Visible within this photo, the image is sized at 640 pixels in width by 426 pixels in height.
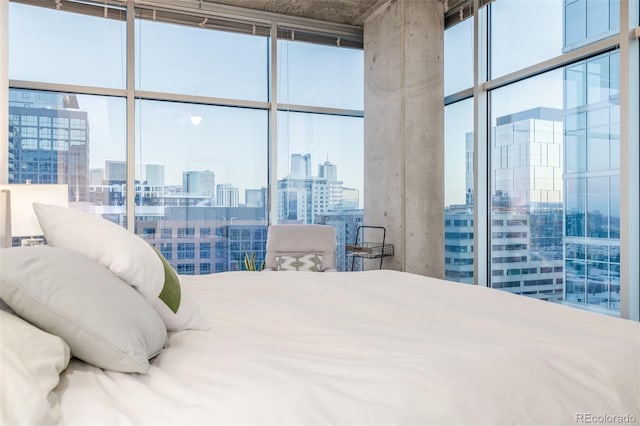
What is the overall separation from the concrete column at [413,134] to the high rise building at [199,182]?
69.7 inches

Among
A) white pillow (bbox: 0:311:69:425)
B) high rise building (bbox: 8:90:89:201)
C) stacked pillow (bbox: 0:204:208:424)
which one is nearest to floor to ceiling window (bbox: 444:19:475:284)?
high rise building (bbox: 8:90:89:201)

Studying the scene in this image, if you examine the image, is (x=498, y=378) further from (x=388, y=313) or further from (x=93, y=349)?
(x=93, y=349)

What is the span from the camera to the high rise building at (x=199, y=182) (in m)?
4.57

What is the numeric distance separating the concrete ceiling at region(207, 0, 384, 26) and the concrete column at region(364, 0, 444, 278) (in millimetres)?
270

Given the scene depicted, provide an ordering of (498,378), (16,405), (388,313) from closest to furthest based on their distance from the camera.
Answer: (16,405)
(498,378)
(388,313)

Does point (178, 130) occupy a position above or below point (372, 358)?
above

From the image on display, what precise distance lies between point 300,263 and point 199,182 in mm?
1491

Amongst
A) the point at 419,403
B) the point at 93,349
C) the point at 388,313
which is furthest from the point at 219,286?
the point at 419,403

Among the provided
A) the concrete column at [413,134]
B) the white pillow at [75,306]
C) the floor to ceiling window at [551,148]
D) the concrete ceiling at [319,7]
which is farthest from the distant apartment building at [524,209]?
→ the white pillow at [75,306]

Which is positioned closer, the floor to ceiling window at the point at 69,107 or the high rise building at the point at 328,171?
the floor to ceiling window at the point at 69,107

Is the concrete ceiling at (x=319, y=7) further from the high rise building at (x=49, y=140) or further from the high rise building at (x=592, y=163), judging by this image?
the high rise building at (x=592, y=163)

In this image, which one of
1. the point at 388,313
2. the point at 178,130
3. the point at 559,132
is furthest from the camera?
the point at 178,130

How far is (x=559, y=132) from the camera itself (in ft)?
11.5

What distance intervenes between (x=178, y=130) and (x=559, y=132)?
342 centimetres
